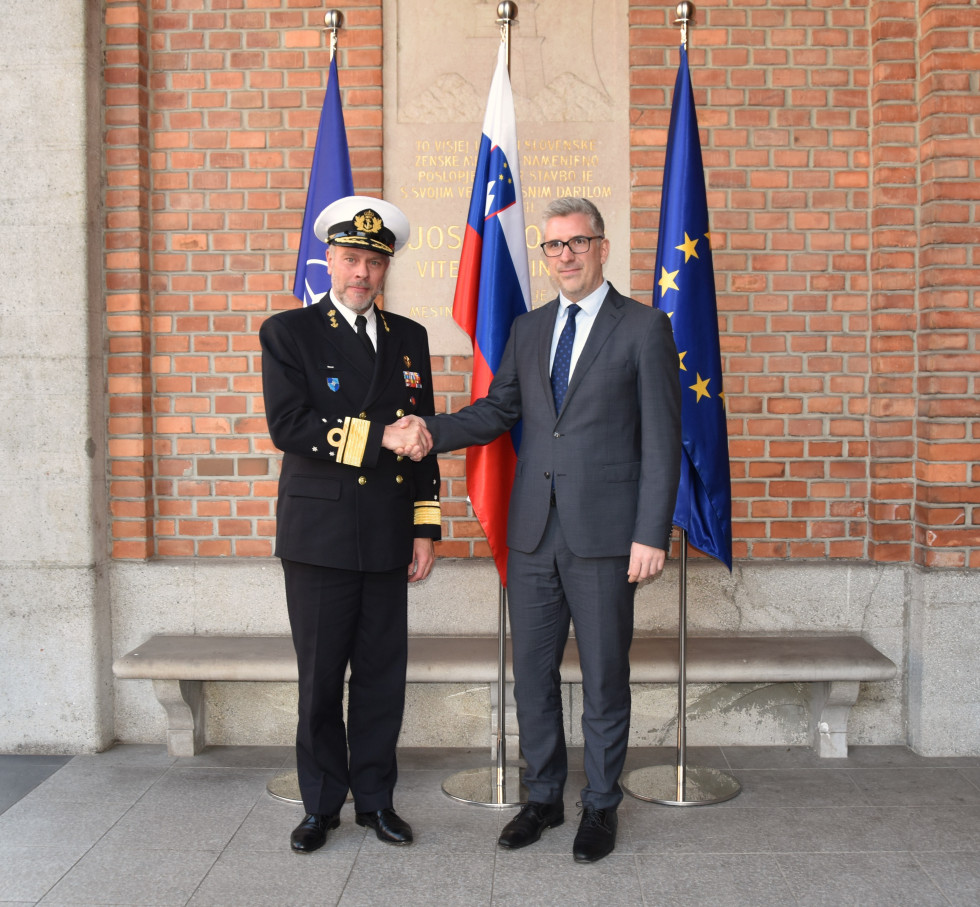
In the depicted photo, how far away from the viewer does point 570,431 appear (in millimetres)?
2842

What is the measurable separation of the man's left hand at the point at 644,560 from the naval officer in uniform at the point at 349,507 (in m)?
0.67

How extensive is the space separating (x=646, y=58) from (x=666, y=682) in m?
2.46

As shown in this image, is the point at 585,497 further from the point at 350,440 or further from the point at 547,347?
the point at 350,440

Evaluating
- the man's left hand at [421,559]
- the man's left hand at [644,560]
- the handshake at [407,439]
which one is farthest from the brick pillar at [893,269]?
the handshake at [407,439]

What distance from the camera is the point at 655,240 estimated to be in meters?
3.81

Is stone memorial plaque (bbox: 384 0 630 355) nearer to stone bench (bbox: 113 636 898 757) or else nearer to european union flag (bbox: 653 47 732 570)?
european union flag (bbox: 653 47 732 570)

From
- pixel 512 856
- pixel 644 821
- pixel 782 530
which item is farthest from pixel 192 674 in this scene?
pixel 782 530

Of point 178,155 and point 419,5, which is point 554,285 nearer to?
point 419,5

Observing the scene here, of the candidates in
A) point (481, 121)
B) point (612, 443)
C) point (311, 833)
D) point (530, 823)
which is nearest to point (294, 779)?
point (311, 833)

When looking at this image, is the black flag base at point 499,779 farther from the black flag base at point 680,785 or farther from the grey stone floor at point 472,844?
the black flag base at point 680,785

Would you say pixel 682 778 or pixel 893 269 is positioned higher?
pixel 893 269

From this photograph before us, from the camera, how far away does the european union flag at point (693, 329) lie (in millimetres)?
3236

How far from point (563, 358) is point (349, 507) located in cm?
80

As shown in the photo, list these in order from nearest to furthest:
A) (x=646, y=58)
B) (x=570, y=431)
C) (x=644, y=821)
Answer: (x=570, y=431) → (x=644, y=821) → (x=646, y=58)
